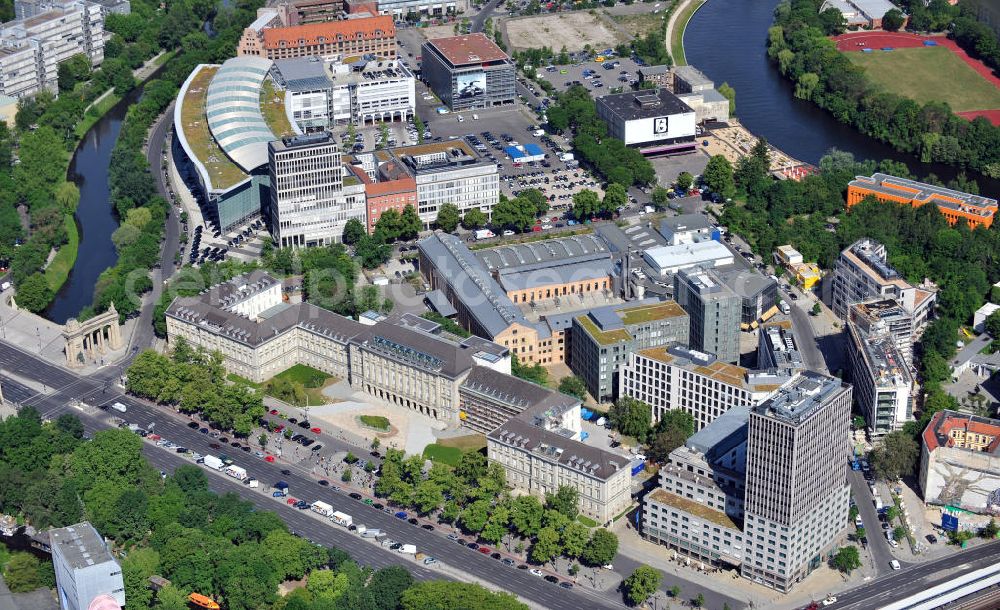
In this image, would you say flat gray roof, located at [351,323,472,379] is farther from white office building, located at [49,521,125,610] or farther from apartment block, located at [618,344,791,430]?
white office building, located at [49,521,125,610]

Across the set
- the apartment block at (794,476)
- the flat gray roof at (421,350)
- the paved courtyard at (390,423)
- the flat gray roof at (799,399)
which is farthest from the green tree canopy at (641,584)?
the flat gray roof at (421,350)

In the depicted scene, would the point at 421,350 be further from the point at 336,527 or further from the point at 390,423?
the point at 336,527

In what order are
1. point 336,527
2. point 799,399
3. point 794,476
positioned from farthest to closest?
point 336,527 < point 799,399 < point 794,476

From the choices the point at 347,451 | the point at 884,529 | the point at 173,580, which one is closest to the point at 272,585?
the point at 173,580

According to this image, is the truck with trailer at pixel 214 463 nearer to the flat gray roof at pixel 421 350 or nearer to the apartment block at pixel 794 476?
the flat gray roof at pixel 421 350

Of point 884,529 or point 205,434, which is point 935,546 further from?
point 205,434

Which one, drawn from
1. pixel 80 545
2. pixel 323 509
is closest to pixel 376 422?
pixel 323 509
